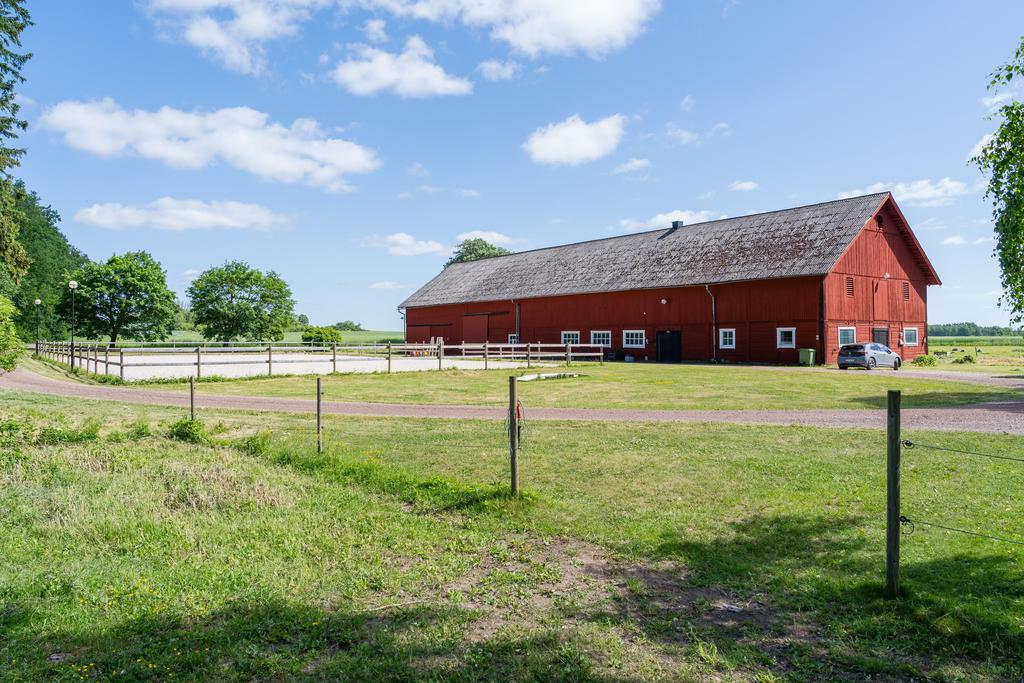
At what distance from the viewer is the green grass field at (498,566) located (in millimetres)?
4137

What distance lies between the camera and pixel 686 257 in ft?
139

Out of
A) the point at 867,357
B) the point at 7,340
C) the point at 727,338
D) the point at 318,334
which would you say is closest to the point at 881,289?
the point at 867,357

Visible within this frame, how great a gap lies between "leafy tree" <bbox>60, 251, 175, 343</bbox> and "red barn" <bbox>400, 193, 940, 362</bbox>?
43.1m

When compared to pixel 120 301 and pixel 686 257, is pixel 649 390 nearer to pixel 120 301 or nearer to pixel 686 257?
pixel 686 257

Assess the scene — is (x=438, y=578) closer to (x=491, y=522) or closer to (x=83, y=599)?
(x=491, y=522)

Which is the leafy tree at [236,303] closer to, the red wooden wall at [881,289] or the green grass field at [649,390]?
the green grass field at [649,390]

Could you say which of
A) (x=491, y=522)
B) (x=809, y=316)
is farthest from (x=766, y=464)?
(x=809, y=316)

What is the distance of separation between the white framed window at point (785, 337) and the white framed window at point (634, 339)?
8.73 meters

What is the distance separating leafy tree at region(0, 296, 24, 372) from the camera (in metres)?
11.4

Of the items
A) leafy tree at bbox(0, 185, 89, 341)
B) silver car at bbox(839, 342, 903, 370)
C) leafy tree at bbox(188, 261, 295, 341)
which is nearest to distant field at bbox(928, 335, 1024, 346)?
silver car at bbox(839, 342, 903, 370)

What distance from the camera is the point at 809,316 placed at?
3447cm

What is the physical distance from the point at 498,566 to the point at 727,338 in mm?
34918

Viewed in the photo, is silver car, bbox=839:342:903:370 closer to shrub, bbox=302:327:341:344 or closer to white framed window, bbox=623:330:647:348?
white framed window, bbox=623:330:647:348

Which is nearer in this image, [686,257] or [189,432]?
[189,432]
